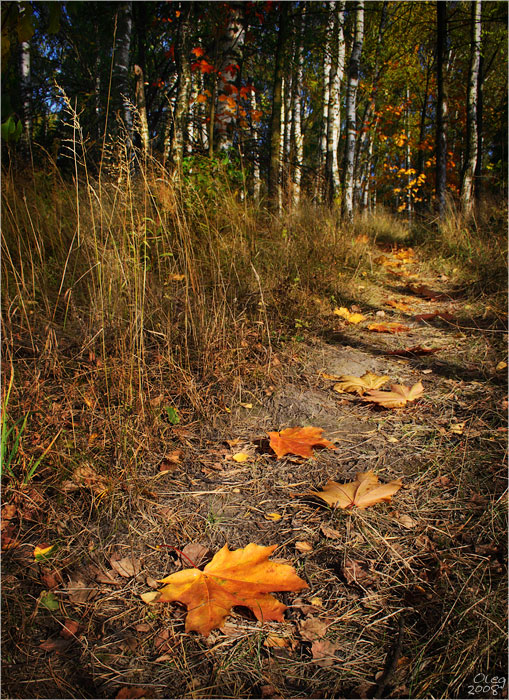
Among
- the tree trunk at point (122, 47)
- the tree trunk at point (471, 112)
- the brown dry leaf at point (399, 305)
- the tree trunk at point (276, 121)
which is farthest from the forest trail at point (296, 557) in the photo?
the tree trunk at point (471, 112)

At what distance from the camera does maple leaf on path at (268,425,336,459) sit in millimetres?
1623

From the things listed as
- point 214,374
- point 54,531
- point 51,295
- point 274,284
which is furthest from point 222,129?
point 54,531

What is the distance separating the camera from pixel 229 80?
14.8 ft

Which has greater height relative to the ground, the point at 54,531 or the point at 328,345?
the point at 328,345

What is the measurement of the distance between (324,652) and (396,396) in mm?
1251

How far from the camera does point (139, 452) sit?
1576 mm

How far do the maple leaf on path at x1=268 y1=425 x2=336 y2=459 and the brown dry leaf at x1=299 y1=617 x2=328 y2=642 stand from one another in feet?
2.07

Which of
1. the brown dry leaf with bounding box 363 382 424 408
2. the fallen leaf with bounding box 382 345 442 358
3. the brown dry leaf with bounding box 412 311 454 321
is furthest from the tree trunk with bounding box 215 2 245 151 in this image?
the brown dry leaf with bounding box 363 382 424 408

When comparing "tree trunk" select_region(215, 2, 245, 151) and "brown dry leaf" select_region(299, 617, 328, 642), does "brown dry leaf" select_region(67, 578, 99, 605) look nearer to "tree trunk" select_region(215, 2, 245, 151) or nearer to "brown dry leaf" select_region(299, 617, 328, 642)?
"brown dry leaf" select_region(299, 617, 328, 642)

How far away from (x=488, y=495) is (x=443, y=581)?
41cm

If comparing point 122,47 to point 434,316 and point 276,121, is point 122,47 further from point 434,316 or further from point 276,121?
point 434,316

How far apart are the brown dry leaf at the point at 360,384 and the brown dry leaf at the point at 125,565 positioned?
1270mm

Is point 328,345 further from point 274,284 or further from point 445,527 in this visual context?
point 445,527

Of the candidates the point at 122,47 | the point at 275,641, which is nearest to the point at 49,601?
the point at 275,641
